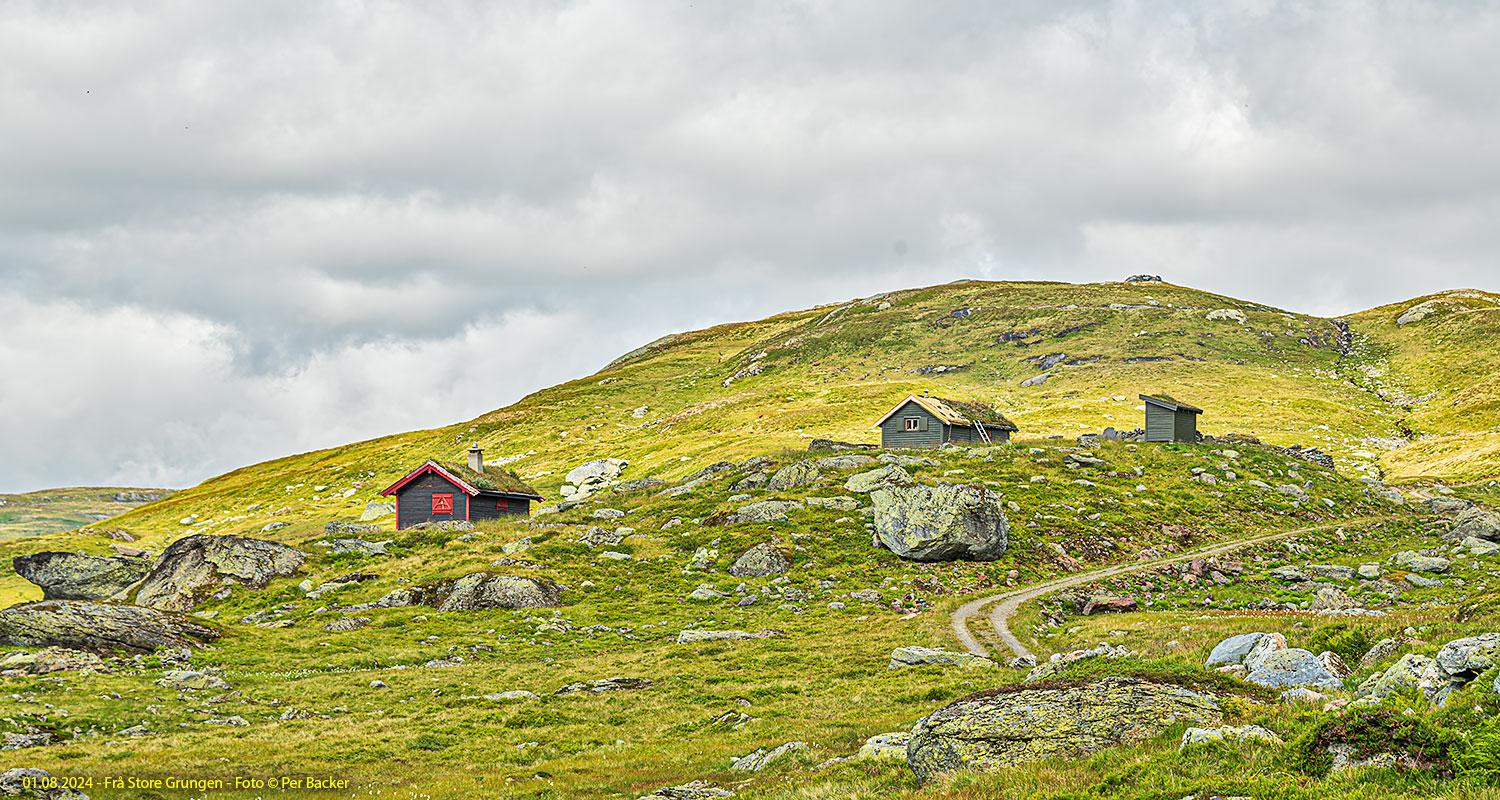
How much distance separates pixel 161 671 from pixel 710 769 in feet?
77.3

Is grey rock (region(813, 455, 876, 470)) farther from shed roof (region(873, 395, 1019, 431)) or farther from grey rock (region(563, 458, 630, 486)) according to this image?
grey rock (region(563, 458, 630, 486))

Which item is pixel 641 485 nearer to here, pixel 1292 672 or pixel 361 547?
pixel 361 547

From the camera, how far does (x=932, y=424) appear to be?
282 ft

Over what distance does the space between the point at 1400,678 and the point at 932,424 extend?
72.4 metres

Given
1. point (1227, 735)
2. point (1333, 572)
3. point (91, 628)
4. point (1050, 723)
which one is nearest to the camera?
point (1227, 735)

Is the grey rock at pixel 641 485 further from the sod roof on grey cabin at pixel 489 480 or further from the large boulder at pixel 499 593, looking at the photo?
the large boulder at pixel 499 593

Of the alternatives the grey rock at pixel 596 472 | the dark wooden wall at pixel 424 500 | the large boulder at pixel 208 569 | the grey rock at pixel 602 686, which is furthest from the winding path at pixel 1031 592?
the grey rock at pixel 596 472

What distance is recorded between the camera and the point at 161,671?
3066 cm

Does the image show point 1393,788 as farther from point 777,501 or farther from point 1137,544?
point 777,501

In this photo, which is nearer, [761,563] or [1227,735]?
[1227,735]

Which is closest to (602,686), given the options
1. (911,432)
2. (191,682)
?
(191,682)

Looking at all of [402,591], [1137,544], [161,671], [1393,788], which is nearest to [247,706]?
[161,671]

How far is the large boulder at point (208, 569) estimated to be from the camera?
167 ft

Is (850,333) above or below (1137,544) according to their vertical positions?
above
